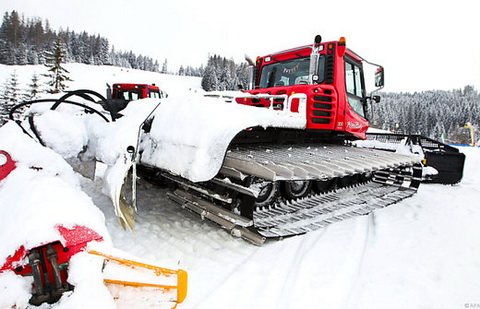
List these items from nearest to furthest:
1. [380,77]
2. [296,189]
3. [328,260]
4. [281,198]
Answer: [328,260]
[281,198]
[296,189]
[380,77]

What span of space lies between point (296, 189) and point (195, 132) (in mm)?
2256

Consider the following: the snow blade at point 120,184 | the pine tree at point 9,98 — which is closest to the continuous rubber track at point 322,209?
the snow blade at point 120,184

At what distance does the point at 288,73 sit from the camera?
4883 mm

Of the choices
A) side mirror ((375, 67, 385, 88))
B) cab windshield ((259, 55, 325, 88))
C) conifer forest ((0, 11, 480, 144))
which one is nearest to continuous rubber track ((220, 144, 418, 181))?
cab windshield ((259, 55, 325, 88))

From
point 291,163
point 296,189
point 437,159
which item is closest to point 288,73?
point 296,189

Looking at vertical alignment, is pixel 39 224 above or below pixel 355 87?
below

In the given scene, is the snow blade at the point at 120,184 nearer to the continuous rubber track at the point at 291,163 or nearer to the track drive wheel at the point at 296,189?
the continuous rubber track at the point at 291,163

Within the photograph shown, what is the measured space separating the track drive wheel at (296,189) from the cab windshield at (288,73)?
1636 mm

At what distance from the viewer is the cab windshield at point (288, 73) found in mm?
4586

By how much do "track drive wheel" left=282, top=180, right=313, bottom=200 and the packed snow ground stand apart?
82 centimetres

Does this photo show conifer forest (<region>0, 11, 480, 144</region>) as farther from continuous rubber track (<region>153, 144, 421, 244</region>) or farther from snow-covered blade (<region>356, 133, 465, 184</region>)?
continuous rubber track (<region>153, 144, 421, 244</region>)

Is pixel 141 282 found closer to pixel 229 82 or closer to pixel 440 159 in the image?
pixel 440 159

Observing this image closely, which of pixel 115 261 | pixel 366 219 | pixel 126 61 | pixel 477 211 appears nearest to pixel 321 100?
pixel 366 219

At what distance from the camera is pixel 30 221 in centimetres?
130
